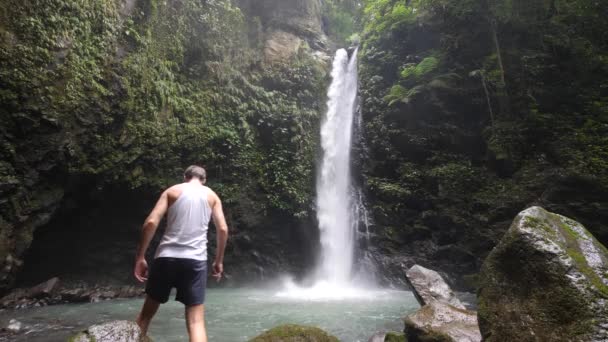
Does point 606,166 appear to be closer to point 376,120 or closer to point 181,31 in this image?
point 376,120

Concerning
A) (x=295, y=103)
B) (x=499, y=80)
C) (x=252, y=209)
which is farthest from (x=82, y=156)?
(x=499, y=80)

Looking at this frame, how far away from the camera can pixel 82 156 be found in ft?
28.8

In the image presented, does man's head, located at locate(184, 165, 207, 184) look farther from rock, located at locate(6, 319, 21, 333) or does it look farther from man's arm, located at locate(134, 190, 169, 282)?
rock, located at locate(6, 319, 21, 333)

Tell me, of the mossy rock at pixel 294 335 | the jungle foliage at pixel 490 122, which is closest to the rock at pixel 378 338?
the mossy rock at pixel 294 335

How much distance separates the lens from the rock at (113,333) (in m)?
3.12

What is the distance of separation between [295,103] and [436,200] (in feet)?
21.7

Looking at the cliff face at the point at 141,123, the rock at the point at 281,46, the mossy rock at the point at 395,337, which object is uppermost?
the rock at the point at 281,46

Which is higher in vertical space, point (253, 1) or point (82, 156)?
point (253, 1)

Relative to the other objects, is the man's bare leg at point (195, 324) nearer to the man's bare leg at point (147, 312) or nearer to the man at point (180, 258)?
the man at point (180, 258)

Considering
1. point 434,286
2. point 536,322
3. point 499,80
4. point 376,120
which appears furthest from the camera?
point 376,120

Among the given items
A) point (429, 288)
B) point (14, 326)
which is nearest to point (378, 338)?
point (429, 288)

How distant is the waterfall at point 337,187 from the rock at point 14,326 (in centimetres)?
826

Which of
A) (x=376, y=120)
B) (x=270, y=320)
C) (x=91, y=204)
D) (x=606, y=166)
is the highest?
(x=376, y=120)

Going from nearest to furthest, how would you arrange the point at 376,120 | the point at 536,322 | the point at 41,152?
the point at 536,322, the point at 41,152, the point at 376,120
